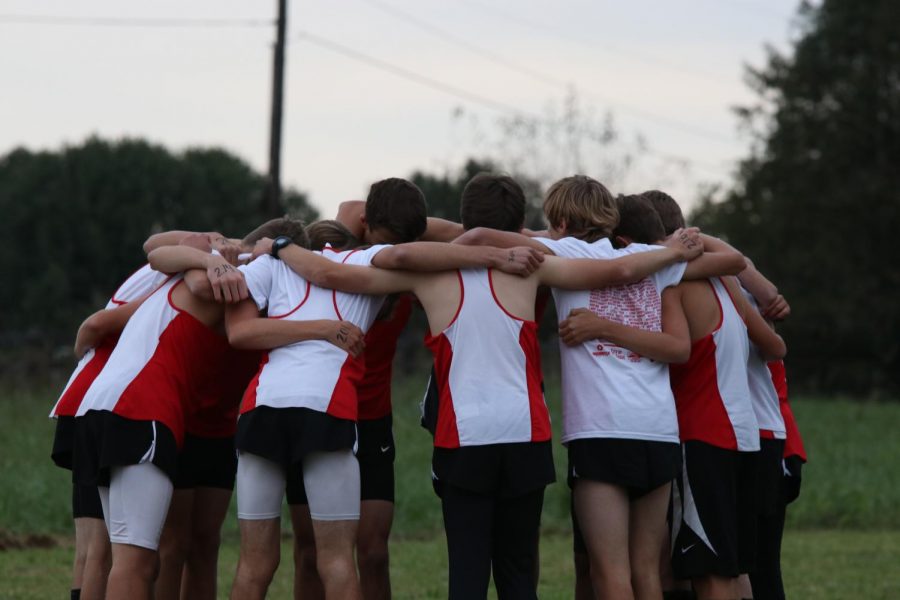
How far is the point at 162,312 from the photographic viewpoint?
5770 millimetres

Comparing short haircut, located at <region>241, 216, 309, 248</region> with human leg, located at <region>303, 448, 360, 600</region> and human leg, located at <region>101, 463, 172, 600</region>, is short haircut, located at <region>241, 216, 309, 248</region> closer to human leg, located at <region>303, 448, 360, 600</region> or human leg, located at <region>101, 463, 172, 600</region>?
human leg, located at <region>303, 448, 360, 600</region>

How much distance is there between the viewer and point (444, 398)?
5.57m

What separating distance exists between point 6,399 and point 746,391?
16.6m

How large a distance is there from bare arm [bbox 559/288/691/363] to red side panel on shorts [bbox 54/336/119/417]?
2239 millimetres

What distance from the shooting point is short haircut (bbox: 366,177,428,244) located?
6.06 metres

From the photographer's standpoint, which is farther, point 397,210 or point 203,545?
point 203,545

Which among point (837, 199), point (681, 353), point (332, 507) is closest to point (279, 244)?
point (332, 507)

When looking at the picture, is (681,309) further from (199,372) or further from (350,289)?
(199,372)

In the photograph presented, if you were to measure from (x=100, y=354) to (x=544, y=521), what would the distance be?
7.82 meters

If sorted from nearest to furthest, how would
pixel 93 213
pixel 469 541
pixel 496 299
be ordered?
pixel 469 541, pixel 496 299, pixel 93 213

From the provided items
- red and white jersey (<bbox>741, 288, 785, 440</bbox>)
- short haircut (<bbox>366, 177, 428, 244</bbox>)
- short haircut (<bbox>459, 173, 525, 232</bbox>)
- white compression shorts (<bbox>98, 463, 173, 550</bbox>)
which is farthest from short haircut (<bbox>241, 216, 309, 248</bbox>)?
red and white jersey (<bbox>741, 288, 785, 440</bbox>)

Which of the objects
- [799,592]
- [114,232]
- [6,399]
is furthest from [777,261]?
[799,592]

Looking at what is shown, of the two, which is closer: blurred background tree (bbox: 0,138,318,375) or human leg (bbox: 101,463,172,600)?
human leg (bbox: 101,463,172,600)

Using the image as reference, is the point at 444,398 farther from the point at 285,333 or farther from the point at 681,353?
the point at 681,353
